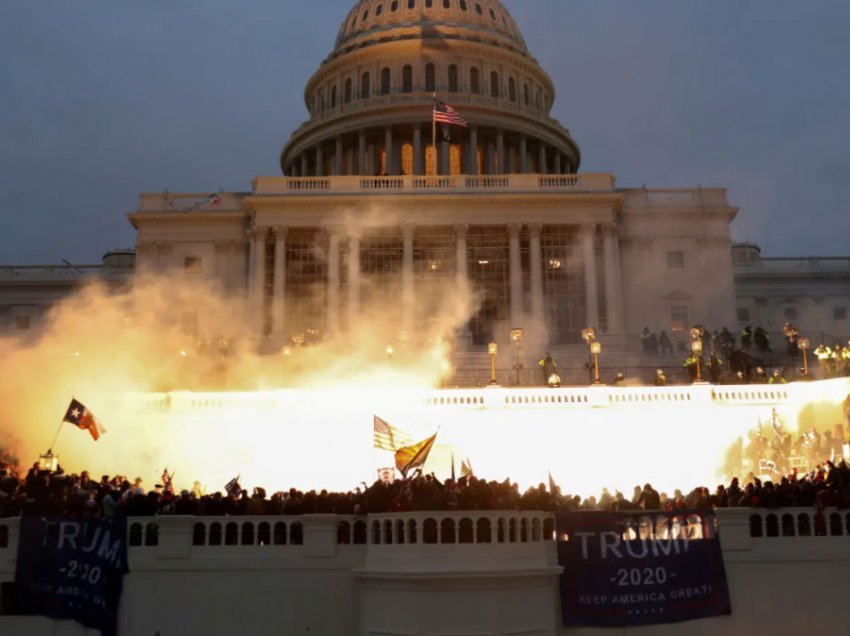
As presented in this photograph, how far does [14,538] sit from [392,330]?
3507 cm

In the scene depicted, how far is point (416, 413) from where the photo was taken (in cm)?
3372

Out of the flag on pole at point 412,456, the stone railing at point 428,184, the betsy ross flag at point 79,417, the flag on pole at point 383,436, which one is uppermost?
the stone railing at point 428,184

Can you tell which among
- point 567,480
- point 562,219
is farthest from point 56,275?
point 567,480

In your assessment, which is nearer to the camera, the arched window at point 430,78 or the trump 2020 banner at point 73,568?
the trump 2020 banner at point 73,568

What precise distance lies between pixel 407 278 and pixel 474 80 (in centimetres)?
3087

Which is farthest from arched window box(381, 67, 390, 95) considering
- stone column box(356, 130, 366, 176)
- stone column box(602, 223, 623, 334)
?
stone column box(602, 223, 623, 334)

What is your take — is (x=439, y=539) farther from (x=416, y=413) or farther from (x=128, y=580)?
(x=416, y=413)

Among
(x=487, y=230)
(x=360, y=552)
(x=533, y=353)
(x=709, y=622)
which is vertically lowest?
(x=709, y=622)

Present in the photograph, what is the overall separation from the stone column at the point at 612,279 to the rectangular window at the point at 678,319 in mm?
3218

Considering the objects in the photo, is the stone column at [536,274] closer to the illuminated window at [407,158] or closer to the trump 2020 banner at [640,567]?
the illuminated window at [407,158]

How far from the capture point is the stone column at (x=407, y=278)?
174 ft

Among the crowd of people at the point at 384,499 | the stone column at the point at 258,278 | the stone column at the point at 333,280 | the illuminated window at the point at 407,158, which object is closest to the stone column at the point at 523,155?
the illuminated window at the point at 407,158

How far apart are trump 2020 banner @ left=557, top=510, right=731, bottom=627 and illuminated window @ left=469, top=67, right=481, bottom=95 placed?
6307cm

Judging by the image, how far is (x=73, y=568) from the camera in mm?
18641
